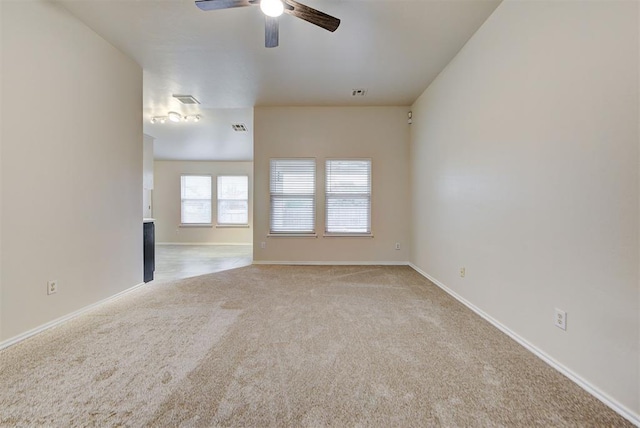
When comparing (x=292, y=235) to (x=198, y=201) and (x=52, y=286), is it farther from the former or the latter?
(x=198, y=201)

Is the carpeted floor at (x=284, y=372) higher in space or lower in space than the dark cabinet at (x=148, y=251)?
lower

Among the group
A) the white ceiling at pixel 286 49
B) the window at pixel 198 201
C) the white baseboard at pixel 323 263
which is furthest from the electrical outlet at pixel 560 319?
the window at pixel 198 201

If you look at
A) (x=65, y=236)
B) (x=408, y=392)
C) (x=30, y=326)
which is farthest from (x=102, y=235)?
(x=408, y=392)

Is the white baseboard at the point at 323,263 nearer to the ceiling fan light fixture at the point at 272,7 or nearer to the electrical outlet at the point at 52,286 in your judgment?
the electrical outlet at the point at 52,286

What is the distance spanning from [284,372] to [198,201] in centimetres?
770

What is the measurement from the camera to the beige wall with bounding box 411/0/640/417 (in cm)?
127

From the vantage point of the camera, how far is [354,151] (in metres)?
4.54

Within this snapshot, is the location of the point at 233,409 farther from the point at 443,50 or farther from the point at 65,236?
the point at 443,50

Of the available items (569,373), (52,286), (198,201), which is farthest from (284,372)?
(198,201)

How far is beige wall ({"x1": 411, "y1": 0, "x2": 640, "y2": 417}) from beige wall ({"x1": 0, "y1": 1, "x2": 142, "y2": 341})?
12.3 ft

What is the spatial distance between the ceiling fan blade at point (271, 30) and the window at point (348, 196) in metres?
2.50

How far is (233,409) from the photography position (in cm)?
128

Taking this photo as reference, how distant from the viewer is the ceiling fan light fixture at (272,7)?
1840 millimetres

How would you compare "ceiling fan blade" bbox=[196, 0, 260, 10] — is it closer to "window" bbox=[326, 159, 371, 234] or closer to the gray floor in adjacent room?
"window" bbox=[326, 159, 371, 234]
